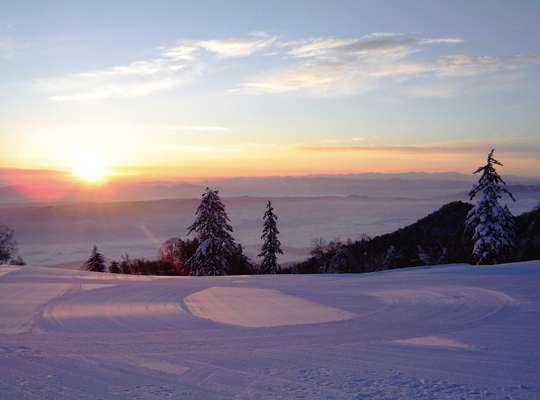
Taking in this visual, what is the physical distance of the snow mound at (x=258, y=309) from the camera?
916 centimetres

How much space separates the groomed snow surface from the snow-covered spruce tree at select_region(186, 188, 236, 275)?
1673cm

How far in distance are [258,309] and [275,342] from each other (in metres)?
3.31

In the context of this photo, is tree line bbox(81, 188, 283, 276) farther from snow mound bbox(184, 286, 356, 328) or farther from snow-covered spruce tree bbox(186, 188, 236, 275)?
snow mound bbox(184, 286, 356, 328)

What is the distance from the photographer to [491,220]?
82.4 feet

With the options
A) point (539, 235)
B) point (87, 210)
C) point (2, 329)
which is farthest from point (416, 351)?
point (87, 210)

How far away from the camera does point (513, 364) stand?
223 inches

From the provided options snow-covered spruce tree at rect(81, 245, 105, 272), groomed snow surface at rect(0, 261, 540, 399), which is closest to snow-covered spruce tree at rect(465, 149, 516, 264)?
groomed snow surface at rect(0, 261, 540, 399)

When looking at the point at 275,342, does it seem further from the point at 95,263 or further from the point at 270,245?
the point at 95,263

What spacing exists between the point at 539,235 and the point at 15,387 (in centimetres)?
4827

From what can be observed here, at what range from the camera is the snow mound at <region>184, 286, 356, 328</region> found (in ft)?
30.0

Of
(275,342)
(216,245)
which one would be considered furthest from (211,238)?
(275,342)

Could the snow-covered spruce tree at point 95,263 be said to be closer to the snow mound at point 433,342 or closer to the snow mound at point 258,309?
the snow mound at point 258,309

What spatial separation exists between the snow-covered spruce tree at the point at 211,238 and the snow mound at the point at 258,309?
55.2 feet

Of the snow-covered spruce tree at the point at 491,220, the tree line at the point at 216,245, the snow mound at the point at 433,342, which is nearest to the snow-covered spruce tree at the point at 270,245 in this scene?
the tree line at the point at 216,245
